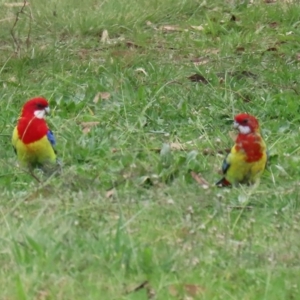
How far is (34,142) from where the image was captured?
504cm

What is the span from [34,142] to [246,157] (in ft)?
3.82

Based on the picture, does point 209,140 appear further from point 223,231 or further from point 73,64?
point 73,64

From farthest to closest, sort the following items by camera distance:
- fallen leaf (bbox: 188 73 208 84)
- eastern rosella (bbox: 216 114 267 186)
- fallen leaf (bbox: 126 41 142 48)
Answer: fallen leaf (bbox: 126 41 142 48), fallen leaf (bbox: 188 73 208 84), eastern rosella (bbox: 216 114 267 186)

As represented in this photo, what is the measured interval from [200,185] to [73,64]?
2.68 metres

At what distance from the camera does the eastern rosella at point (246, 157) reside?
4.85 meters

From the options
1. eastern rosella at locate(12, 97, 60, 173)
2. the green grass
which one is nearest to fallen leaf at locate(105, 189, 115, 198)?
the green grass

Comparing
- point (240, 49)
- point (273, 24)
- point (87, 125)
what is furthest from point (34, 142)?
point (273, 24)

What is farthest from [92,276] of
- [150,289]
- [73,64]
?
[73,64]

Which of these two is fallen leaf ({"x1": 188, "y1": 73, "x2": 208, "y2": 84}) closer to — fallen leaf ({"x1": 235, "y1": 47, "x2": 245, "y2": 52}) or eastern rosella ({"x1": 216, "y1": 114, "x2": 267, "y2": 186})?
fallen leaf ({"x1": 235, "y1": 47, "x2": 245, "y2": 52})

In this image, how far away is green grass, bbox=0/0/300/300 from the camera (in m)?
3.82

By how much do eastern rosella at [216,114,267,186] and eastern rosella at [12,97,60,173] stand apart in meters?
0.96

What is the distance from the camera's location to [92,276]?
12.4 ft

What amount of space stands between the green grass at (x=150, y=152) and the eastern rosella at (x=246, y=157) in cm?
11

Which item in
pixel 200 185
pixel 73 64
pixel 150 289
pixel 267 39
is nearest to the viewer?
pixel 150 289
